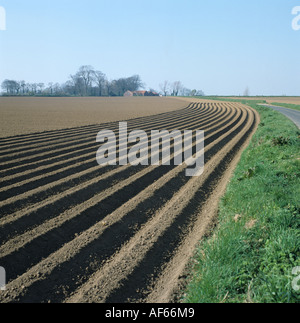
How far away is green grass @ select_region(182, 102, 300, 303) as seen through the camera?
9.42 ft

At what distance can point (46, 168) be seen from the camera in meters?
7.75

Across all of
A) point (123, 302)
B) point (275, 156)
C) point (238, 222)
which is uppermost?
point (275, 156)

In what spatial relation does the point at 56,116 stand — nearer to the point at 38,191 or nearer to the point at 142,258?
the point at 38,191

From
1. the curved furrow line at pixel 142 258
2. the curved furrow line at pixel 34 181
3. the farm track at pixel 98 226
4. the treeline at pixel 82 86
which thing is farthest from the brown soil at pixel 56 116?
the treeline at pixel 82 86

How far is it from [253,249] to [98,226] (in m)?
2.59

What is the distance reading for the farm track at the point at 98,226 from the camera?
3438mm

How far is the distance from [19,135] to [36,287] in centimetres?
1094

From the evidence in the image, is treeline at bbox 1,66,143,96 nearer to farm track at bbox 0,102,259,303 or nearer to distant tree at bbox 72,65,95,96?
distant tree at bbox 72,65,95,96

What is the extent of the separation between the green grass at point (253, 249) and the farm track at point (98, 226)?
37cm

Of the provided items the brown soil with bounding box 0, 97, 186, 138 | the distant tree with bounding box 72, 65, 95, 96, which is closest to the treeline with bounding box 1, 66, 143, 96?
the distant tree with bounding box 72, 65, 95, 96

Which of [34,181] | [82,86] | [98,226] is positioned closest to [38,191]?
[34,181]
